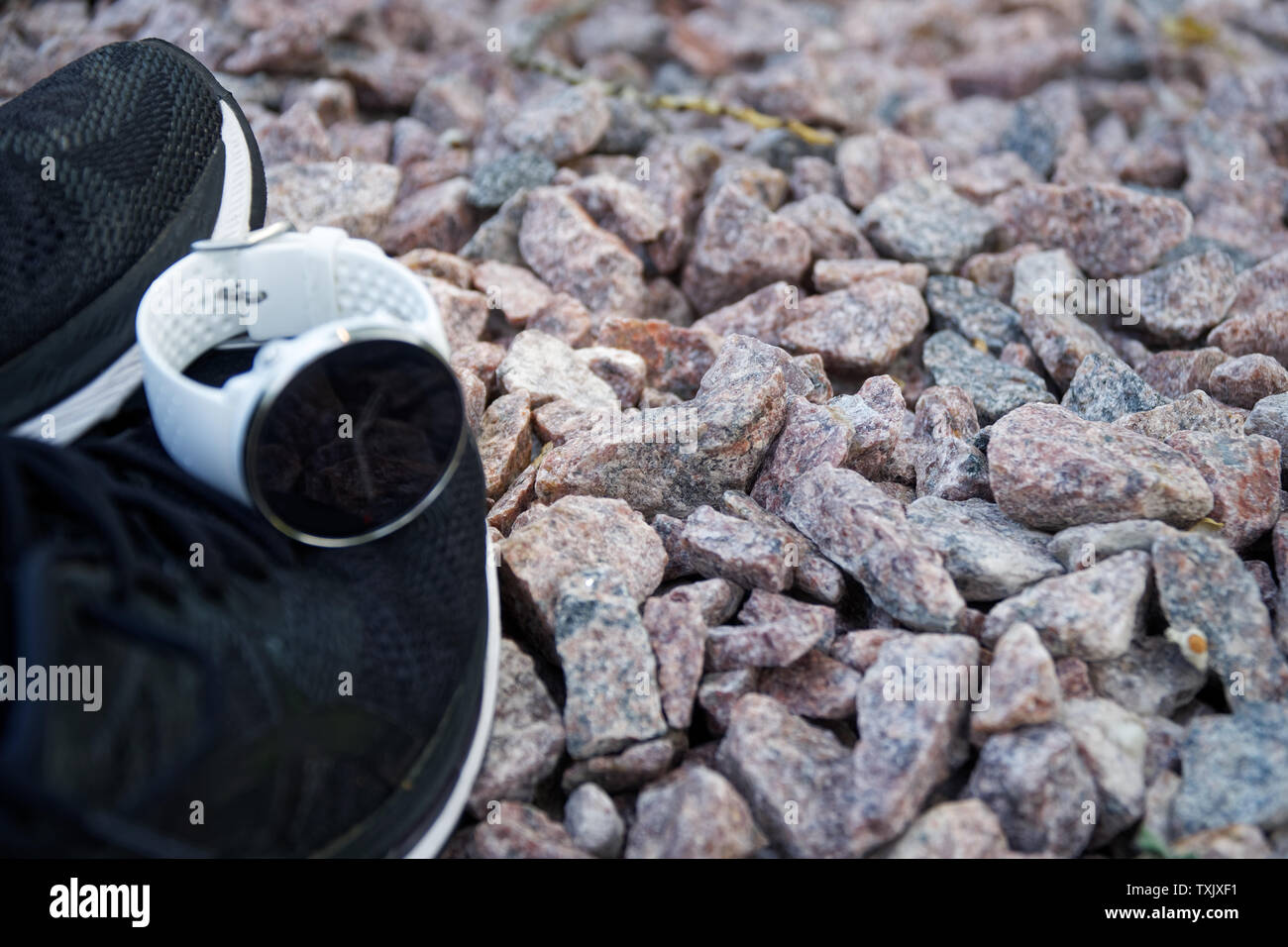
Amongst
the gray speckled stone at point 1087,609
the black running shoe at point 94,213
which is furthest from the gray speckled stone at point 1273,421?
the black running shoe at point 94,213

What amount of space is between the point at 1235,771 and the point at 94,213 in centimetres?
196

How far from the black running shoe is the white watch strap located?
232 millimetres

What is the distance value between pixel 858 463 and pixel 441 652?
3.07ft

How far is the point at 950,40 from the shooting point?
4.29 meters

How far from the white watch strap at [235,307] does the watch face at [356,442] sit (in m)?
0.04

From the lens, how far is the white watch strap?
132cm

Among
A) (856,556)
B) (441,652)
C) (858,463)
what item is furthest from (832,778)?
(858,463)

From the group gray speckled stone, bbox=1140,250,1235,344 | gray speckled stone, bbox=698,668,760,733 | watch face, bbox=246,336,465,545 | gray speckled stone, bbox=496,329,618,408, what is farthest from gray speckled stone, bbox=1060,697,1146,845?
gray speckled stone, bbox=1140,250,1235,344

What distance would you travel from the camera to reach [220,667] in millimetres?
1135

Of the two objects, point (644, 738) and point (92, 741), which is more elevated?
point (92, 741)

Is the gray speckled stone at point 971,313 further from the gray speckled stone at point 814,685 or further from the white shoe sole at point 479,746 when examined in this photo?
the white shoe sole at point 479,746

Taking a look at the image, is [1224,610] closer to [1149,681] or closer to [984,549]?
[1149,681]

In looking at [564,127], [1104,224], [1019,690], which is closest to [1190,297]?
[1104,224]
